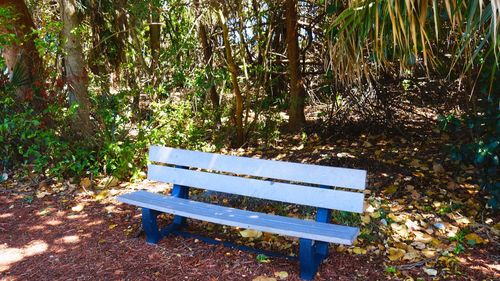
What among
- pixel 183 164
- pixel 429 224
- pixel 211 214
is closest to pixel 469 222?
pixel 429 224

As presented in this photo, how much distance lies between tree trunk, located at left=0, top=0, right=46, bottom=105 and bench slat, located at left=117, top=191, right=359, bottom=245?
110 inches

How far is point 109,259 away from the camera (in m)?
3.47

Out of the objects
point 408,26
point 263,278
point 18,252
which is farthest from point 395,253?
point 18,252

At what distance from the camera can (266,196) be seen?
11.6ft

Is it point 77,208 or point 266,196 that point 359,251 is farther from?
point 77,208

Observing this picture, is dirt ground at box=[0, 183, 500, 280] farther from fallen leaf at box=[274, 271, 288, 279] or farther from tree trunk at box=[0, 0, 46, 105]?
tree trunk at box=[0, 0, 46, 105]

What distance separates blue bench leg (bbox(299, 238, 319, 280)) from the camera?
301 centimetres

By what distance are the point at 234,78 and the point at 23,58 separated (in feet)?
8.94

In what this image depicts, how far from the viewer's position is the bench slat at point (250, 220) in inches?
114

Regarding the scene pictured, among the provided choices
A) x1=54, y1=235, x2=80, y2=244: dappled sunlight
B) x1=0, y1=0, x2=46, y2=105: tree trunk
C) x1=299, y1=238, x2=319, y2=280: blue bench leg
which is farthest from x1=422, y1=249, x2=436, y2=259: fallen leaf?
x1=0, y1=0, x2=46, y2=105: tree trunk

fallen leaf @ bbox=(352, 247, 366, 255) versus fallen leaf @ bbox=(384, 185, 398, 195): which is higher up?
fallen leaf @ bbox=(384, 185, 398, 195)

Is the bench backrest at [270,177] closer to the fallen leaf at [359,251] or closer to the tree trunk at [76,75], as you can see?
the fallen leaf at [359,251]

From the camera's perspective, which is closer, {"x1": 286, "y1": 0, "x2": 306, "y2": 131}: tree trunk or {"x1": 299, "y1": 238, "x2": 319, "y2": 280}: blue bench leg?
{"x1": 299, "y1": 238, "x2": 319, "y2": 280}: blue bench leg

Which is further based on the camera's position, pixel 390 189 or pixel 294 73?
pixel 294 73
